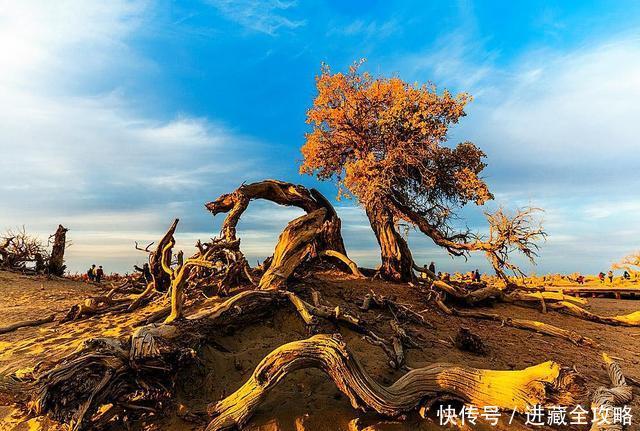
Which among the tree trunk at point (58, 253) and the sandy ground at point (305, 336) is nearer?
the sandy ground at point (305, 336)

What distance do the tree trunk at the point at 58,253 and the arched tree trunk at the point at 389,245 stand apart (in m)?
16.8

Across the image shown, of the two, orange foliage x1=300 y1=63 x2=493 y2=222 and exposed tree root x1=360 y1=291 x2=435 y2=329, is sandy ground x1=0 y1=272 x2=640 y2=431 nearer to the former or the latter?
exposed tree root x1=360 y1=291 x2=435 y2=329

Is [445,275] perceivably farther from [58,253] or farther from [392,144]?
[58,253]

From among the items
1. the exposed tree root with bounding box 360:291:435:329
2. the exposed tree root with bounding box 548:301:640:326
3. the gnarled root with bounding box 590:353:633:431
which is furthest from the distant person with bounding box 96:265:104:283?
the gnarled root with bounding box 590:353:633:431

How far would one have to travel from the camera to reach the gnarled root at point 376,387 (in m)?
Result: 5.09

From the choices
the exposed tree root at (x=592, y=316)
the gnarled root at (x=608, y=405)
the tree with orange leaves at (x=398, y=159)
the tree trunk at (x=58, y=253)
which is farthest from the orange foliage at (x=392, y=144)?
the tree trunk at (x=58, y=253)

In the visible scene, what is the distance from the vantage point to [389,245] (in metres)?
13.8

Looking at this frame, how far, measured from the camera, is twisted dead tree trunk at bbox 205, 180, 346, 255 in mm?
10986

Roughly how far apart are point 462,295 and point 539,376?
742 centimetres

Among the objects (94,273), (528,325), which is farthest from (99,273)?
(528,325)

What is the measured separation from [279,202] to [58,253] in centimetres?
1533

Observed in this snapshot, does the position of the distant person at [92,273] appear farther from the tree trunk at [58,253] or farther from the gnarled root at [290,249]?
the gnarled root at [290,249]

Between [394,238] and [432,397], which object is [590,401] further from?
[394,238]

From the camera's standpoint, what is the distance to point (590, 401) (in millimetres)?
6250
